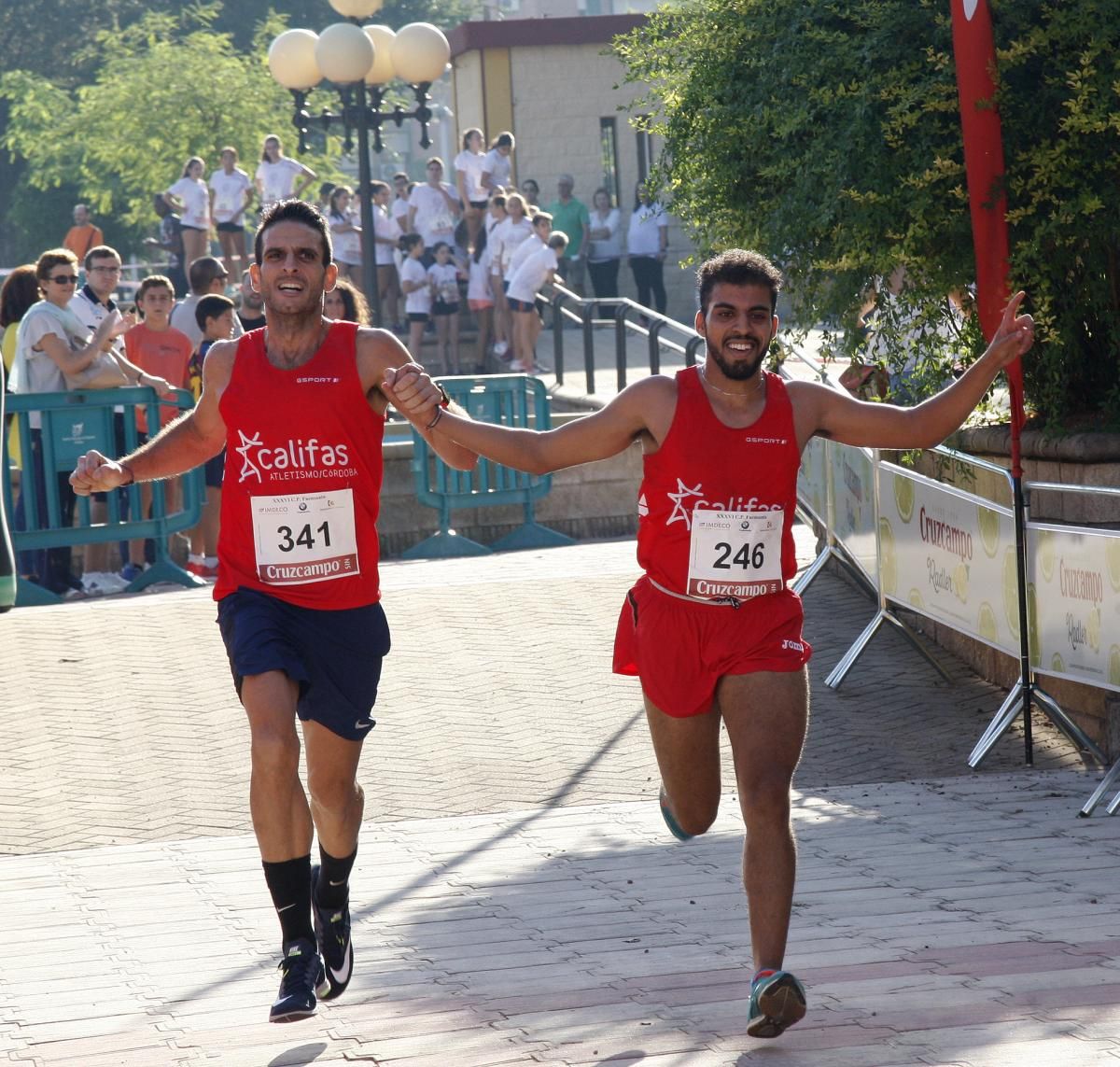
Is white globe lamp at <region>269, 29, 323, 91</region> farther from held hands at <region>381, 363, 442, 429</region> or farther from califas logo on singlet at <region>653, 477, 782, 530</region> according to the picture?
califas logo on singlet at <region>653, 477, 782, 530</region>

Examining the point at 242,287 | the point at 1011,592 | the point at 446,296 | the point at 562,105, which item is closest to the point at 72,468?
the point at 242,287

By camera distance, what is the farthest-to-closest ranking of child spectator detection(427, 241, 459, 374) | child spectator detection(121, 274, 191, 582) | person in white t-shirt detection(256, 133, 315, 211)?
person in white t-shirt detection(256, 133, 315, 211), child spectator detection(427, 241, 459, 374), child spectator detection(121, 274, 191, 582)

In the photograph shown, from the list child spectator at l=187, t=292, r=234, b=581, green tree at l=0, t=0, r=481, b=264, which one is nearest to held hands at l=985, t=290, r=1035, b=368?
child spectator at l=187, t=292, r=234, b=581

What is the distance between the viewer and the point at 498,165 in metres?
22.9

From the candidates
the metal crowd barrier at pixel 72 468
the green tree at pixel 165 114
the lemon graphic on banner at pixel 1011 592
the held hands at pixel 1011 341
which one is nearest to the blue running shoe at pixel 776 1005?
the held hands at pixel 1011 341

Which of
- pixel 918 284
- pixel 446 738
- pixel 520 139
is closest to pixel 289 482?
→ pixel 446 738

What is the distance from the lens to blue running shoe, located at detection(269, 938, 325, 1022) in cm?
479

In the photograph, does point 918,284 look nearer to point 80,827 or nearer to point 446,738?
point 446,738

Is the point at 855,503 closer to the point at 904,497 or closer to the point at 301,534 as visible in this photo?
the point at 904,497

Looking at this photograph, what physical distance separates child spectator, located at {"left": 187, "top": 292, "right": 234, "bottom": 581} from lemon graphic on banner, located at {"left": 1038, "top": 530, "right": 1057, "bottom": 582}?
6.50 m

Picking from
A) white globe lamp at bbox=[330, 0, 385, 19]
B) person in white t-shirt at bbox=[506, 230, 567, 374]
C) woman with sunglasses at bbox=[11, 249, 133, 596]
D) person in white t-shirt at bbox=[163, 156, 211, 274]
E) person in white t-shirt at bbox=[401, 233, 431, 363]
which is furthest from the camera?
person in white t-shirt at bbox=[163, 156, 211, 274]

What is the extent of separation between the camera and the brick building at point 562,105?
2867 centimetres

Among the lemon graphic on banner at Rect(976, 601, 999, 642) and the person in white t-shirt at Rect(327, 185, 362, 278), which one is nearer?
the lemon graphic on banner at Rect(976, 601, 999, 642)

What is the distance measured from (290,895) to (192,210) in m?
19.2
